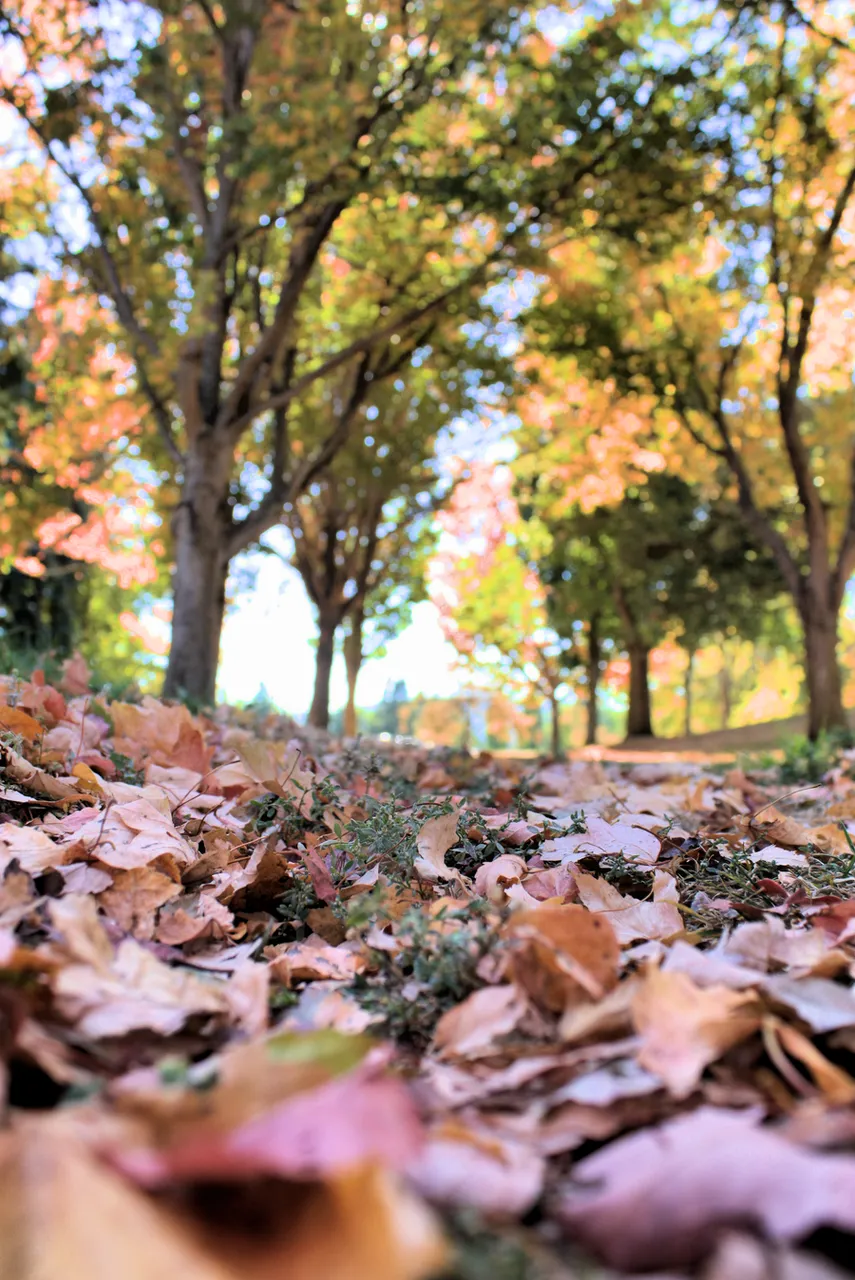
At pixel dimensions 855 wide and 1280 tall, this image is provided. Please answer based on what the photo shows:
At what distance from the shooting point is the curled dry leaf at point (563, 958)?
0.94 meters

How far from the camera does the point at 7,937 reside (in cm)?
95

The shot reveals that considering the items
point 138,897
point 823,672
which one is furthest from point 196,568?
point 823,672

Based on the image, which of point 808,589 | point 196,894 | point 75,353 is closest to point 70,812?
point 196,894

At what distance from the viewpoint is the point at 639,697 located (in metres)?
17.4

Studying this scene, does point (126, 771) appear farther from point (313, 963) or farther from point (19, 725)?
point (313, 963)

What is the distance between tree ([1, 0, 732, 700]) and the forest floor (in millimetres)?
4677

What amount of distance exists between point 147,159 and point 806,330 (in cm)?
597

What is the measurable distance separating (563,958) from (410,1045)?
0.69 ft

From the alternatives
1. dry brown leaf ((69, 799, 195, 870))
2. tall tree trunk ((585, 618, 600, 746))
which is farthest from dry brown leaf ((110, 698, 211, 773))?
tall tree trunk ((585, 618, 600, 746))

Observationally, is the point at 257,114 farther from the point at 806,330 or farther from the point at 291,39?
the point at 806,330

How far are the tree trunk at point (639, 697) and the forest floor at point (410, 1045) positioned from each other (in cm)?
1594

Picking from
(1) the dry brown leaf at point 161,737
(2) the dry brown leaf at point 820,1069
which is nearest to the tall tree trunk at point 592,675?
(1) the dry brown leaf at point 161,737

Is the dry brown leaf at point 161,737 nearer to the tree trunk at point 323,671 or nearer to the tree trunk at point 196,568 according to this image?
the tree trunk at point 196,568

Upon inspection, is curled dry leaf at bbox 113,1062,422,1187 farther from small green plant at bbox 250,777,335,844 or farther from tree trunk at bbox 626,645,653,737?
tree trunk at bbox 626,645,653,737
